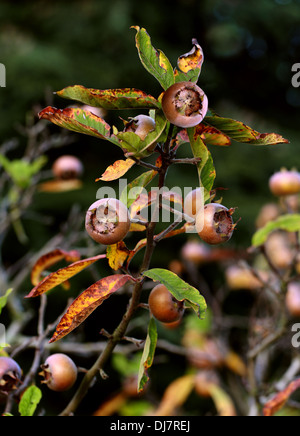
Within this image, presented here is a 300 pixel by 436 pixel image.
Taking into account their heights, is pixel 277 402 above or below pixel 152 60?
below

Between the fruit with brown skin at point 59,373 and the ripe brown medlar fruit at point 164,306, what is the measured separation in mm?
142

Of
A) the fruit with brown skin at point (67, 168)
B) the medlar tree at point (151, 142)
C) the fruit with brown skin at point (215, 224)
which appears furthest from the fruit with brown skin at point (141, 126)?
the fruit with brown skin at point (67, 168)

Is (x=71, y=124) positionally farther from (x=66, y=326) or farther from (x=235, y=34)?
(x=235, y=34)

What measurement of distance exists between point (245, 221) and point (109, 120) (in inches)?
37.2

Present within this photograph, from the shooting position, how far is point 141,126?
0.51 m

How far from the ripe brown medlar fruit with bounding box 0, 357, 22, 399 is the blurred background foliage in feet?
5.42

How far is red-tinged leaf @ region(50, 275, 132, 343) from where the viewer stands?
48 centimetres

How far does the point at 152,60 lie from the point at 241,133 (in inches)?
5.1

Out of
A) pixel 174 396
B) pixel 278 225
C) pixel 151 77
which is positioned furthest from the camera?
pixel 151 77

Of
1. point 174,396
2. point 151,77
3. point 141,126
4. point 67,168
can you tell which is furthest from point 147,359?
point 151,77

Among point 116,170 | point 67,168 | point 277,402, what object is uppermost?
point 67,168

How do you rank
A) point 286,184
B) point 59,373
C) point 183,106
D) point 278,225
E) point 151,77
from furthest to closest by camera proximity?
point 151,77, point 286,184, point 278,225, point 59,373, point 183,106

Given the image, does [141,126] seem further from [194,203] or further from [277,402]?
[277,402]

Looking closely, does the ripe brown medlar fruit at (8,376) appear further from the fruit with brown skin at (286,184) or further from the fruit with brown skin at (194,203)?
the fruit with brown skin at (286,184)
